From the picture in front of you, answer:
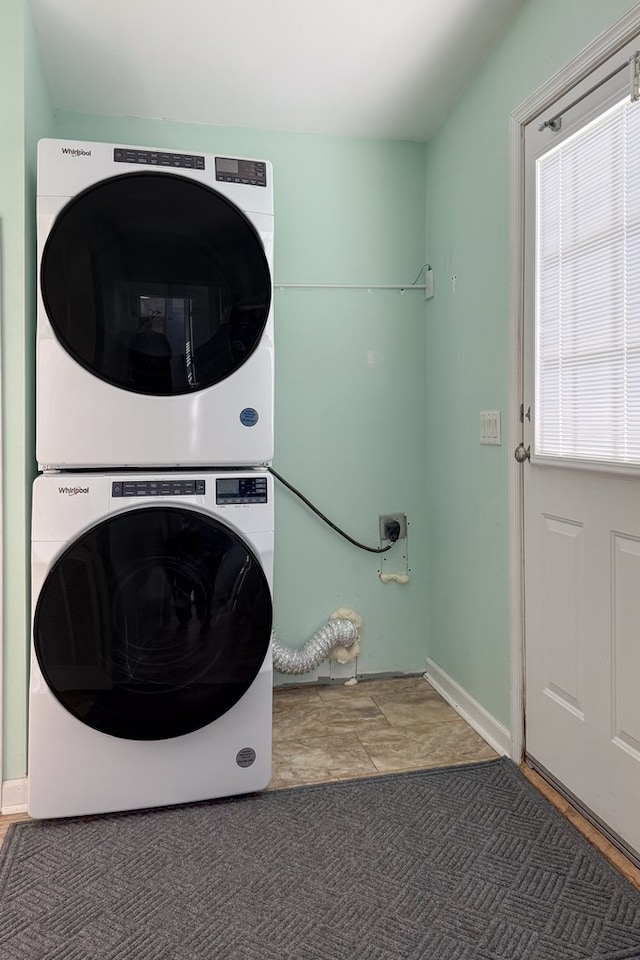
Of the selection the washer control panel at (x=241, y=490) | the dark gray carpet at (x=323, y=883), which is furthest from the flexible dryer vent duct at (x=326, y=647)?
the washer control panel at (x=241, y=490)

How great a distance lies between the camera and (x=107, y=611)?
1575mm

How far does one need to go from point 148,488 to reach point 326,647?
118cm

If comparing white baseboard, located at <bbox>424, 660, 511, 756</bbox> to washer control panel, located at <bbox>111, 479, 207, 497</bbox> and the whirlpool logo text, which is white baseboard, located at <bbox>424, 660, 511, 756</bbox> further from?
A: the whirlpool logo text

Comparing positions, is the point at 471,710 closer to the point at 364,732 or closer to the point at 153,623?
the point at 364,732

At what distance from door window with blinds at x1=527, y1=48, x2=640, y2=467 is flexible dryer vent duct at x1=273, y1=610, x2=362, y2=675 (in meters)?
1.13

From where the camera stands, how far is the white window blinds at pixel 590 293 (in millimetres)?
1413

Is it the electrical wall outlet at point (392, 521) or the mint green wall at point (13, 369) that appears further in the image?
the electrical wall outlet at point (392, 521)

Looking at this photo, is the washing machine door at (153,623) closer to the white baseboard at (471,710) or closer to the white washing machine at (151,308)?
the white washing machine at (151,308)

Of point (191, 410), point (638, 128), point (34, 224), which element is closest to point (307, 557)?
point (191, 410)

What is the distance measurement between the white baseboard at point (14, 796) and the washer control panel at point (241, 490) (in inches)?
39.1

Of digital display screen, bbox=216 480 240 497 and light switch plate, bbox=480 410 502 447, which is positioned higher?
light switch plate, bbox=480 410 502 447

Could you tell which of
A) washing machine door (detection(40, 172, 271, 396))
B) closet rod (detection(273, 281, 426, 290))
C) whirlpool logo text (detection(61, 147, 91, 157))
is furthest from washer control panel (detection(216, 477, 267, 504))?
closet rod (detection(273, 281, 426, 290))

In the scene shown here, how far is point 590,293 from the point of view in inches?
61.1

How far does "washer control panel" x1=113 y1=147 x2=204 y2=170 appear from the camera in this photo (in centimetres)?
163
